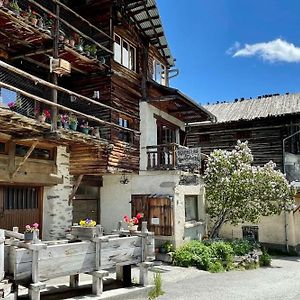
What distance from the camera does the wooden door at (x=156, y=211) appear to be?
54.8 ft

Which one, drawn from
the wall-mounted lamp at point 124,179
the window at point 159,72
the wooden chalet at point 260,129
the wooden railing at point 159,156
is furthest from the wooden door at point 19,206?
the wooden chalet at point 260,129

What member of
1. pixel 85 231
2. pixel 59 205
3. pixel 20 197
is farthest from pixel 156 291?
pixel 20 197

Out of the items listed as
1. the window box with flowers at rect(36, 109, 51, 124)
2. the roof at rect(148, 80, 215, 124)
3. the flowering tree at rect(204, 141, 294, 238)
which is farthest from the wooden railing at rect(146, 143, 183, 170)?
the window box with flowers at rect(36, 109, 51, 124)

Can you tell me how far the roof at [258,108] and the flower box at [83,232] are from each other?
18601mm

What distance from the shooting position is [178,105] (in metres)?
20.6

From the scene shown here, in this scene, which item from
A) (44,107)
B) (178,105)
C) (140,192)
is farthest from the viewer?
(178,105)

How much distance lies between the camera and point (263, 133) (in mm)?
26703

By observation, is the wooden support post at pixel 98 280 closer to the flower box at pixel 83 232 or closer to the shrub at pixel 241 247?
the flower box at pixel 83 232

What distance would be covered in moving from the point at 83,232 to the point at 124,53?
10837 mm

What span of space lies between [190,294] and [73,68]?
10.1 m

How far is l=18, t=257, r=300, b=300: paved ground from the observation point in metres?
11.2

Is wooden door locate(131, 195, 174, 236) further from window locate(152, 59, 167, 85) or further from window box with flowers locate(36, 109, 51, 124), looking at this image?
window locate(152, 59, 167, 85)

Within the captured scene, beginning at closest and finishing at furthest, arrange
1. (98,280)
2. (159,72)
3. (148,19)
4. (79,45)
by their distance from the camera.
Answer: (98,280)
(79,45)
(148,19)
(159,72)

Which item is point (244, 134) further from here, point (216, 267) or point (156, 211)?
point (216, 267)
